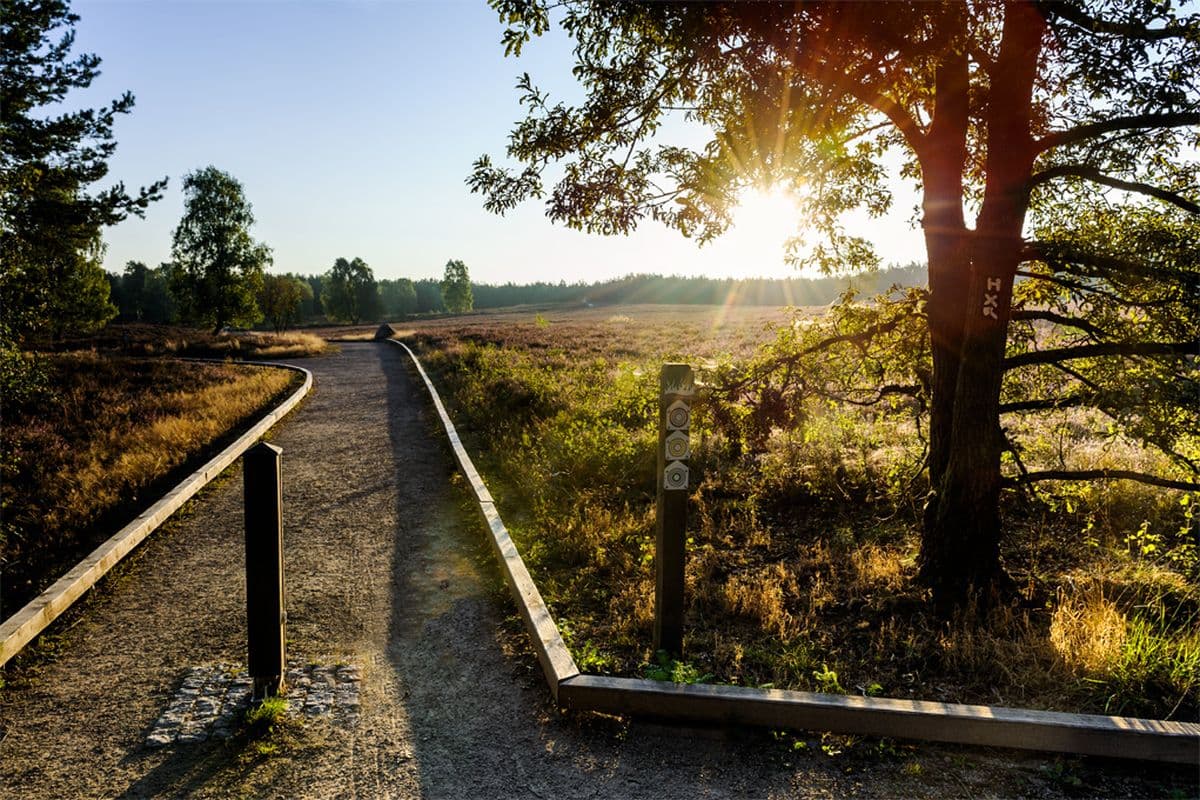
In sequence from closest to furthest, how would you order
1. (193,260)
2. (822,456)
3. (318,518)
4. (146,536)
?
(146,536) → (318,518) → (822,456) → (193,260)

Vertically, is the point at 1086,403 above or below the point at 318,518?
above

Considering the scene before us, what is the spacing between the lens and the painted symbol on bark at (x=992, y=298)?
5.30m

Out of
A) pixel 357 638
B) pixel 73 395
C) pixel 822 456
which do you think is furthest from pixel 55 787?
pixel 73 395

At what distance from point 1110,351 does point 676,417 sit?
11.2ft

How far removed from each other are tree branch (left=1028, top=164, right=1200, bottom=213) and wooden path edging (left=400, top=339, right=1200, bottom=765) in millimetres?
3421

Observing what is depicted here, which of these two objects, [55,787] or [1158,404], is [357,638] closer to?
[55,787]

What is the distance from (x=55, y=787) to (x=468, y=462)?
680cm

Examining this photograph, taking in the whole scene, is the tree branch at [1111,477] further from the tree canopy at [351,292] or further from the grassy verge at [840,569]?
the tree canopy at [351,292]

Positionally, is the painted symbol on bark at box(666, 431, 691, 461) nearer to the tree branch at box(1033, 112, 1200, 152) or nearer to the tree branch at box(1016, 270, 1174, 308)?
the tree branch at box(1016, 270, 1174, 308)

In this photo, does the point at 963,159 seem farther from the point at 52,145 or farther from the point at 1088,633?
the point at 52,145

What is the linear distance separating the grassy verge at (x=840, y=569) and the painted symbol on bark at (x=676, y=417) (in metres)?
1.49

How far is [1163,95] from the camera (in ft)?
15.0

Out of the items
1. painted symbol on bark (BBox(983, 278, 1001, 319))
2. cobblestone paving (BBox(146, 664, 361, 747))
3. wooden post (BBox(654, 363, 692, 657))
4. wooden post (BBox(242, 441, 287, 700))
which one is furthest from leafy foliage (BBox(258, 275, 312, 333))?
painted symbol on bark (BBox(983, 278, 1001, 319))

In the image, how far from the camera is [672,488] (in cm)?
438
